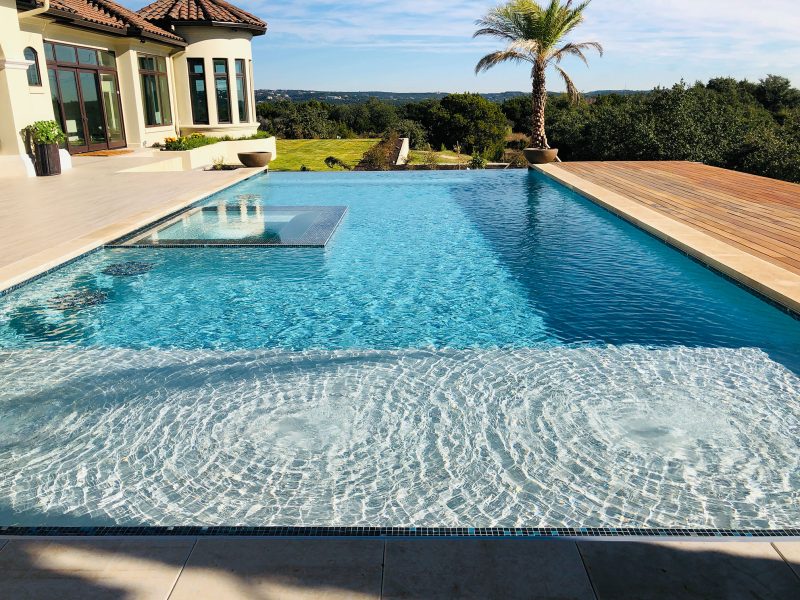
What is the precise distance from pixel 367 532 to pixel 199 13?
2354 cm

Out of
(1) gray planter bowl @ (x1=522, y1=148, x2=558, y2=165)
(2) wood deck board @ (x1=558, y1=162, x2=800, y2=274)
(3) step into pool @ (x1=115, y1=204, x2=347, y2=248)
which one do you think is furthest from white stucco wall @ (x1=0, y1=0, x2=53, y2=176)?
(1) gray planter bowl @ (x1=522, y1=148, x2=558, y2=165)

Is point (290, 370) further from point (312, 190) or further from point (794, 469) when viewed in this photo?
point (312, 190)

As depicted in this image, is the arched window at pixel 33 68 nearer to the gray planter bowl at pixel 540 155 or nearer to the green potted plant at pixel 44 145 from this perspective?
the green potted plant at pixel 44 145

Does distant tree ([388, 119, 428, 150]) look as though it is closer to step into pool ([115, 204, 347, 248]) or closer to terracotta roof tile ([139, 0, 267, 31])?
terracotta roof tile ([139, 0, 267, 31])

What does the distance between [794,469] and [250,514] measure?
10.4 feet

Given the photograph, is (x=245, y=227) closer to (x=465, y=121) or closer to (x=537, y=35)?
(x=537, y=35)

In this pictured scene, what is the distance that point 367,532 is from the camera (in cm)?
299

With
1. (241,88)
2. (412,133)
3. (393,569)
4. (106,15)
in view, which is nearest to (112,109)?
(106,15)

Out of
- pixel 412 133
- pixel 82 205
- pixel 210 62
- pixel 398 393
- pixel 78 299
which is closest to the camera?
pixel 398 393

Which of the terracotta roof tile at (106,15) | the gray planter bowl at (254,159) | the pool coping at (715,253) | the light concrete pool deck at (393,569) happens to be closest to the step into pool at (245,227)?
the pool coping at (715,253)

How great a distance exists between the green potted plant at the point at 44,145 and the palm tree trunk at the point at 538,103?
580 inches

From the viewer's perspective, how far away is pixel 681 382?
4992 millimetres

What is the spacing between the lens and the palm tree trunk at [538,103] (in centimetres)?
2131

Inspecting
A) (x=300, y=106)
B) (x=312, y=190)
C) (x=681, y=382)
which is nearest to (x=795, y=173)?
(x=312, y=190)
